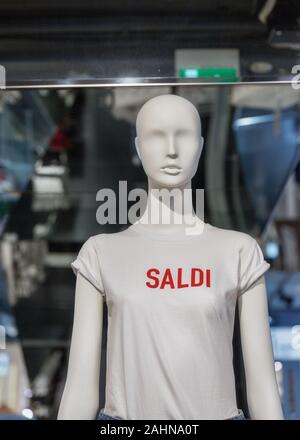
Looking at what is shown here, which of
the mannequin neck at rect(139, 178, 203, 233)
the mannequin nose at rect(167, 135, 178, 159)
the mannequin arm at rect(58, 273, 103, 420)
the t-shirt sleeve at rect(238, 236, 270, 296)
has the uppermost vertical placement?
the mannequin nose at rect(167, 135, 178, 159)

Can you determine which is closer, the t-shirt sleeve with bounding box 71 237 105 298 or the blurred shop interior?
the t-shirt sleeve with bounding box 71 237 105 298

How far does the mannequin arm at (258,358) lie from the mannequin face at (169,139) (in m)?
0.35

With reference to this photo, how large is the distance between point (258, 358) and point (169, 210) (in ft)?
1.44

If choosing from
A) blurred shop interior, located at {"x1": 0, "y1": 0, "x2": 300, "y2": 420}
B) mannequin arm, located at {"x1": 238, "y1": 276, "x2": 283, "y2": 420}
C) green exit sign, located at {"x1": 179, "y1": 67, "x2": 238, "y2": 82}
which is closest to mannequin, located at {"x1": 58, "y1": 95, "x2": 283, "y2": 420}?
Answer: mannequin arm, located at {"x1": 238, "y1": 276, "x2": 283, "y2": 420}

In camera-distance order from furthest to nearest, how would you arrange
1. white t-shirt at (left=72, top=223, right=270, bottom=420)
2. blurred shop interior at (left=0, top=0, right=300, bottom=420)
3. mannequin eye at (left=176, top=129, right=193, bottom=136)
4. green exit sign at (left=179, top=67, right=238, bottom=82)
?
blurred shop interior at (left=0, top=0, right=300, bottom=420) < green exit sign at (left=179, top=67, right=238, bottom=82) < mannequin eye at (left=176, top=129, right=193, bottom=136) < white t-shirt at (left=72, top=223, right=270, bottom=420)

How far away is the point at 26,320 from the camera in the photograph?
Answer: 4.71 meters

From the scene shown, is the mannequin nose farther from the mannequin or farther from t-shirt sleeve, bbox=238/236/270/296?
t-shirt sleeve, bbox=238/236/270/296

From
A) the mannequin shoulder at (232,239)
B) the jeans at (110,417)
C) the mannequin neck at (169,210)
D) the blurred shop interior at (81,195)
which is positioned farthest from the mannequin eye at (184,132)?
the jeans at (110,417)

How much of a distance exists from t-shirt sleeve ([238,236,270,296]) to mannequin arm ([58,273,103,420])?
36 centimetres

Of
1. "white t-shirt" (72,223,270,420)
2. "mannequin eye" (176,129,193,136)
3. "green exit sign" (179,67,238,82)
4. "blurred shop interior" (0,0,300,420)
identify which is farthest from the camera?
"blurred shop interior" (0,0,300,420)

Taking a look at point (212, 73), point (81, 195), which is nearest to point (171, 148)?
point (212, 73)

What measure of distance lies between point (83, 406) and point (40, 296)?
2918mm

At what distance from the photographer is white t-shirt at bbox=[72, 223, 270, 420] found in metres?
1.90

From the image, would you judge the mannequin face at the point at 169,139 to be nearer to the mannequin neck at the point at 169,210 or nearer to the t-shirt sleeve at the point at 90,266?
the mannequin neck at the point at 169,210
